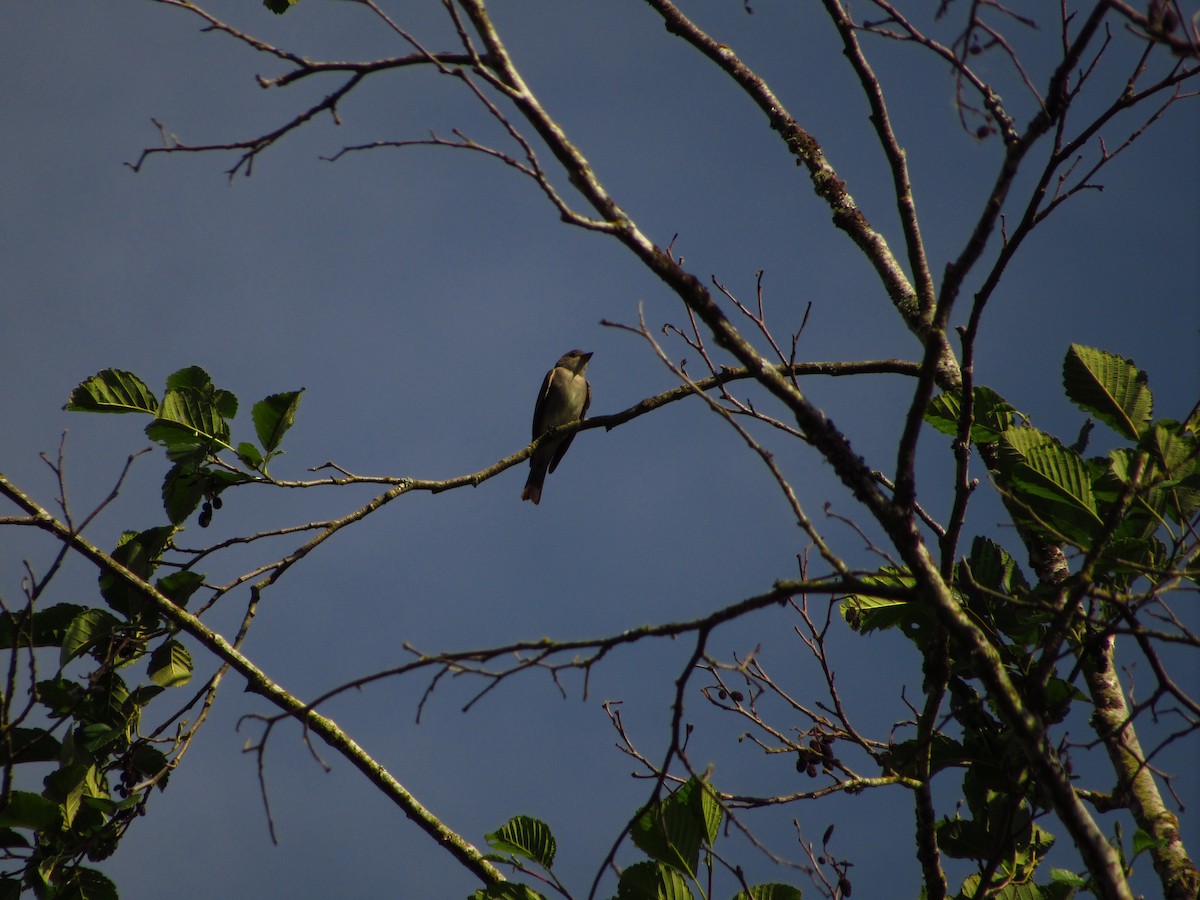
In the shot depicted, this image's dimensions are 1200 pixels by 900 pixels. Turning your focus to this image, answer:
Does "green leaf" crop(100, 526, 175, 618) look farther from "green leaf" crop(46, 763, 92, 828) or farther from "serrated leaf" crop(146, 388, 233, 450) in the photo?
"green leaf" crop(46, 763, 92, 828)

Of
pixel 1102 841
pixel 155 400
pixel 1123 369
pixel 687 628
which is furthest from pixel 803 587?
pixel 155 400

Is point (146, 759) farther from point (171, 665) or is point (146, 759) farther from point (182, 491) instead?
point (182, 491)

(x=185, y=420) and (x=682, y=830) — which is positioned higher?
(x=185, y=420)

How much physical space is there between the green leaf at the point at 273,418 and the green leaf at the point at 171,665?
2.87 feet

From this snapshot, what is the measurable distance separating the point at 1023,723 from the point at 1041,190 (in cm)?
147

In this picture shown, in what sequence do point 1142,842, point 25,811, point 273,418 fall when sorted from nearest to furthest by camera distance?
point 1142,842 < point 25,811 < point 273,418

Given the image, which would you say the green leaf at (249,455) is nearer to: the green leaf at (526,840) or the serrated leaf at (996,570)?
the green leaf at (526,840)

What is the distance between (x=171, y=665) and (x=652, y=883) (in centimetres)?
198

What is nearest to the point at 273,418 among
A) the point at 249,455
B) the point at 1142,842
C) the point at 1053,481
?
the point at 249,455

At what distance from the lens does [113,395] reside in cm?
403

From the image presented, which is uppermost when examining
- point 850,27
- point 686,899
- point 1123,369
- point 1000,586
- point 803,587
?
point 850,27

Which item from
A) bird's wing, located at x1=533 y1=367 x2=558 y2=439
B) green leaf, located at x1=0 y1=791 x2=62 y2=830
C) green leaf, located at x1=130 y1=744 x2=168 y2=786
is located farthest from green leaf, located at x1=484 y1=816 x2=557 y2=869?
bird's wing, located at x1=533 y1=367 x2=558 y2=439

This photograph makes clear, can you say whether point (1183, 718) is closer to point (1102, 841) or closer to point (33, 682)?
point (1102, 841)

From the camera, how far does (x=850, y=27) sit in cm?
397
